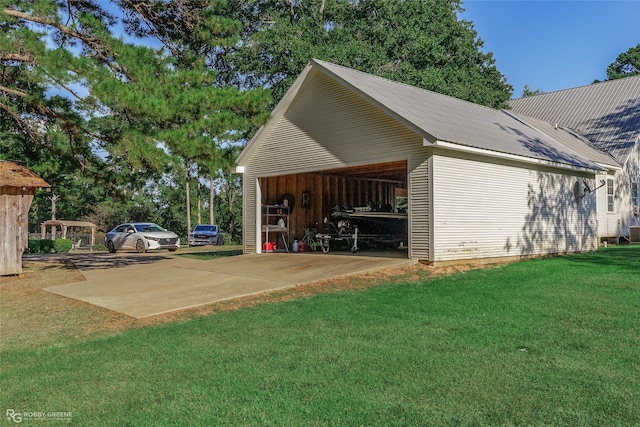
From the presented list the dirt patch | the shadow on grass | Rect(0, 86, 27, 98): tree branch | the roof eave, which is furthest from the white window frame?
Rect(0, 86, 27, 98): tree branch

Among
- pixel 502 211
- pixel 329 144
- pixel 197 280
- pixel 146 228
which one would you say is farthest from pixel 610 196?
pixel 146 228

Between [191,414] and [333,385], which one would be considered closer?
[191,414]

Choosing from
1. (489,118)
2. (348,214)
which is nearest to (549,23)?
(489,118)

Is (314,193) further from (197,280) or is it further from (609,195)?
(609,195)

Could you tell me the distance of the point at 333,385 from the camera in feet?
14.5

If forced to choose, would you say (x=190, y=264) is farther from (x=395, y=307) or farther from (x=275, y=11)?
(x=275, y=11)

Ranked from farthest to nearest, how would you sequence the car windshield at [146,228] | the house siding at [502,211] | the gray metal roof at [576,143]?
the car windshield at [146,228]
the gray metal roof at [576,143]
the house siding at [502,211]

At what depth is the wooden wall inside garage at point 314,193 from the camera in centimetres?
1683

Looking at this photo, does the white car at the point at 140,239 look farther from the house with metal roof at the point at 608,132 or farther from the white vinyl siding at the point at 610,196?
the white vinyl siding at the point at 610,196

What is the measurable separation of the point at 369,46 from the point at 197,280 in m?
21.1

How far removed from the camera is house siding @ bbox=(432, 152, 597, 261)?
39.6 feet

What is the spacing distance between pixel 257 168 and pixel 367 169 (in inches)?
136

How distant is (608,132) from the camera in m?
22.4

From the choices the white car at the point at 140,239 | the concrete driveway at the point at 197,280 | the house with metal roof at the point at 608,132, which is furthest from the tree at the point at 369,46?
the concrete driveway at the point at 197,280
